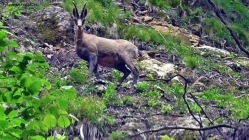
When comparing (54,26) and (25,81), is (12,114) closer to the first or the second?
(25,81)

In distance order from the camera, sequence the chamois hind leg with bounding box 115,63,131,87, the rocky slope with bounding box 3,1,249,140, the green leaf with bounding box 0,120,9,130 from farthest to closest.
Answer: the chamois hind leg with bounding box 115,63,131,87 → the rocky slope with bounding box 3,1,249,140 → the green leaf with bounding box 0,120,9,130

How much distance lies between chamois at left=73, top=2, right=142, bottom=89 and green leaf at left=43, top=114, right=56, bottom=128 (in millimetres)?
9658

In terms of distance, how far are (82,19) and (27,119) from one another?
1002 centimetres

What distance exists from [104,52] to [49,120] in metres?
10.0

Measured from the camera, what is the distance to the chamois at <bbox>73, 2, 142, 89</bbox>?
549 inches

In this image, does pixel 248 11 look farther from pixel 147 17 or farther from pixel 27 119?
pixel 27 119

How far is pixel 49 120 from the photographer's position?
416 cm

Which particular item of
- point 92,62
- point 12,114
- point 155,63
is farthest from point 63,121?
point 155,63

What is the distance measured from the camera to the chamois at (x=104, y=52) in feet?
45.8

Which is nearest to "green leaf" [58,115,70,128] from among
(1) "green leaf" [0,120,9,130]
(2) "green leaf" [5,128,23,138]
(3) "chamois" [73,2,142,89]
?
(2) "green leaf" [5,128,23,138]

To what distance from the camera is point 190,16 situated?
20078 mm

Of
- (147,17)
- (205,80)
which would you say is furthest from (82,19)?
(147,17)

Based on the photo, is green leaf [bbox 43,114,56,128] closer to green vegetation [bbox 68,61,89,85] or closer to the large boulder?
green vegetation [bbox 68,61,89,85]

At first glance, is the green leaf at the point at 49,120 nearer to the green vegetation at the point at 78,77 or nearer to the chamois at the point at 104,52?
the green vegetation at the point at 78,77
